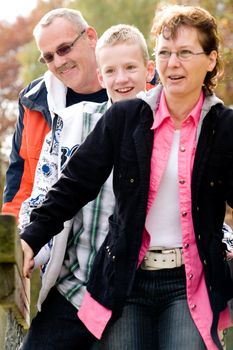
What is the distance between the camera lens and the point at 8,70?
124 feet

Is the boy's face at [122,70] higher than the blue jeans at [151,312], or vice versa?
the boy's face at [122,70]

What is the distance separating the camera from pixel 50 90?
5742 mm

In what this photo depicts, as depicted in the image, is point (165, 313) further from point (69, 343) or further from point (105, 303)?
point (69, 343)

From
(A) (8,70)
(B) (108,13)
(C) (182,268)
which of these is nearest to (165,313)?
(C) (182,268)

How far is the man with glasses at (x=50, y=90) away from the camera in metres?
5.81

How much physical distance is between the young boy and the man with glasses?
1.79 ft

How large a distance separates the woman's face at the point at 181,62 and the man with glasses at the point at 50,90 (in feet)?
4.34

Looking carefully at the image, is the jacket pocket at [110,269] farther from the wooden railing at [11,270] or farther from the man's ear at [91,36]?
the man's ear at [91,36]

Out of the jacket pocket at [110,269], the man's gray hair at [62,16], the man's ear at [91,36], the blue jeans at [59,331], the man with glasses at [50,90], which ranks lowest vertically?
the blue jeans at [59,331]

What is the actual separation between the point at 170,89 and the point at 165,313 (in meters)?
0.88

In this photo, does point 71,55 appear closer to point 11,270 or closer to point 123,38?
point 123,38

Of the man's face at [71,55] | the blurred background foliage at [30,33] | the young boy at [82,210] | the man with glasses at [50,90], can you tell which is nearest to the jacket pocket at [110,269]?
the young boy at [82,210]

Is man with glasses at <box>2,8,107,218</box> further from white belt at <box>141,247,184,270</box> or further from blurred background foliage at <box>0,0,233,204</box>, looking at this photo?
blurred background foliage at <box>0,0,233,204</box>

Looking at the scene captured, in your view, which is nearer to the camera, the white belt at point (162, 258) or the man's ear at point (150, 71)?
the white belt at point (162, 258)
